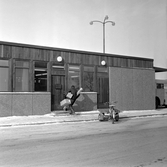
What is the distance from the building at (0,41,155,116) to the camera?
14977 millimetres

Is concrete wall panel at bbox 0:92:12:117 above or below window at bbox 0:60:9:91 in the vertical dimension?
below

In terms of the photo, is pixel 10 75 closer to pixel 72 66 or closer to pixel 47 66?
pixel 47 66

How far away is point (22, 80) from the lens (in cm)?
1543

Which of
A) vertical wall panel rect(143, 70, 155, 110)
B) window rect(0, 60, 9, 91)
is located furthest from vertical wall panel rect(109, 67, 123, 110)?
window rect(0, 60, 9, 91)

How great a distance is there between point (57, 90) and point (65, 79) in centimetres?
92

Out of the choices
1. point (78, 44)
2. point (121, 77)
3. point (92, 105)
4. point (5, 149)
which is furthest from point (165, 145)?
point (78, 44)

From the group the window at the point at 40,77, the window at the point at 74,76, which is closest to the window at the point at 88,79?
the window at the point at 74,76

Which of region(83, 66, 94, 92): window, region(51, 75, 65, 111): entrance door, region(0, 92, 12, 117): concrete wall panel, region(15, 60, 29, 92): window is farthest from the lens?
region(83, 66, 94, 92): window

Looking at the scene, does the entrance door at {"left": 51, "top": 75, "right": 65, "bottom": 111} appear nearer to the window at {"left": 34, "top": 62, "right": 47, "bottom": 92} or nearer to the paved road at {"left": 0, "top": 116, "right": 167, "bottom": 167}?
the window at {"left": 34, "top": 62, "right": 47, "bottom": 92}

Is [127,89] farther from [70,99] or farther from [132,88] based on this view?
[70,99]

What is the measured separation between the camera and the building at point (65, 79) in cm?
1498

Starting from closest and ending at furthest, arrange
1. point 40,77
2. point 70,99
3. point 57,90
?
1. point 70,99
2. point 40,77
3. point 57,90

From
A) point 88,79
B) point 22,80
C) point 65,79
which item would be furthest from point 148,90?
point 22,80

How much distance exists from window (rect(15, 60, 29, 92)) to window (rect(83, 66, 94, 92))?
4.31 meters
